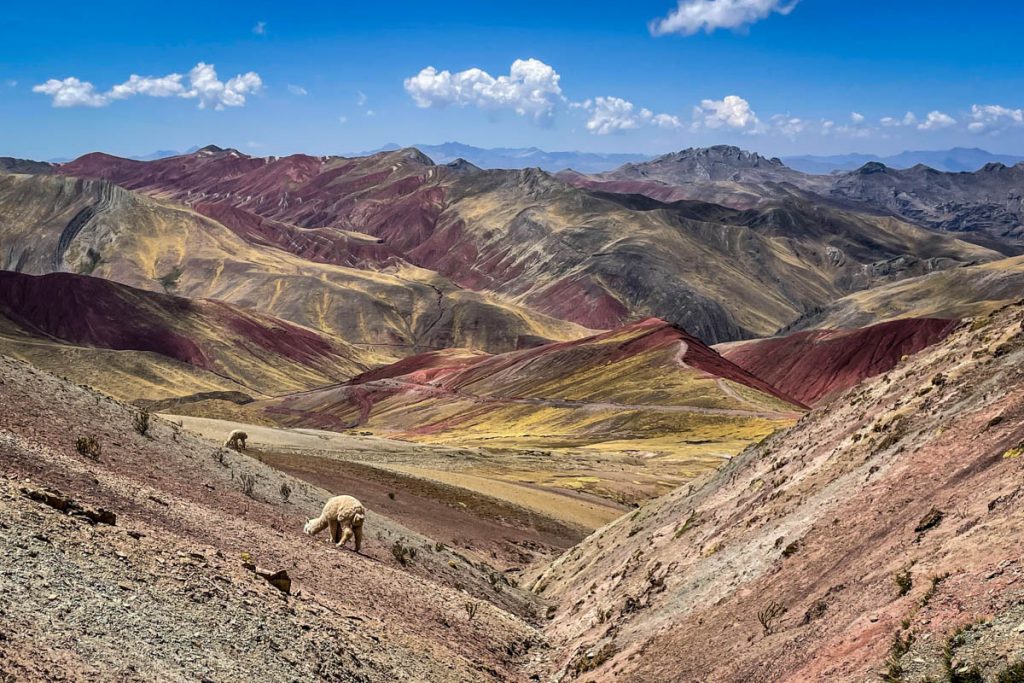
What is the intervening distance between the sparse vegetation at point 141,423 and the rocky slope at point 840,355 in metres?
135

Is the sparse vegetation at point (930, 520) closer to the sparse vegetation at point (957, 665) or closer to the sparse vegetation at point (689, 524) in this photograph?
the sparse vegetation at point (957, 665)

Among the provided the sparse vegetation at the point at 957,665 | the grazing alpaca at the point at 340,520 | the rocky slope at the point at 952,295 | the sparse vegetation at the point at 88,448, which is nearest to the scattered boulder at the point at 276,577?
the grazing alpaca at the point at 340,520

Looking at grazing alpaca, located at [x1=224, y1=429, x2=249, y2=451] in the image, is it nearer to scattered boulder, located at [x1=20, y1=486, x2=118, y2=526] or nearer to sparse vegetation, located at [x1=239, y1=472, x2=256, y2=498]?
sparse vegetation, located at [x1=239, y1=472, x2=256, y2=498]

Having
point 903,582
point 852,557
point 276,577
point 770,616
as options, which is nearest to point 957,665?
point 903,582

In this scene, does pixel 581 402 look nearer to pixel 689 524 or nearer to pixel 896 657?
pixel 689 524

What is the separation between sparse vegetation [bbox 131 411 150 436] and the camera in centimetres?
2628

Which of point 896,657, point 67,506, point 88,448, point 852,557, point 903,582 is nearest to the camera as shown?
point 896,657

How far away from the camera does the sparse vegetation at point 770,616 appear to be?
688 inches

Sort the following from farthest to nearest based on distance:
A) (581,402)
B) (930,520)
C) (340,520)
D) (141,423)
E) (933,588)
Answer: (581,402), (141,423), (340,520), (930,520), (933,588)

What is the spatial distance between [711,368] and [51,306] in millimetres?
156227

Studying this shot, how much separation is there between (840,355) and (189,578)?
519ft

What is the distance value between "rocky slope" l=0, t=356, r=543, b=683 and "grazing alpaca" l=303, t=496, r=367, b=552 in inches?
26.8

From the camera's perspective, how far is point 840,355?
520ft

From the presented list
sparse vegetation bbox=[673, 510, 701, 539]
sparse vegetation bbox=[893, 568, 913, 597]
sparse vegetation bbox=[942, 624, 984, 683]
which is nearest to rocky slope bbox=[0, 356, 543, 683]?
sparse vegetation bbox=[673, 510, 701, 539]
